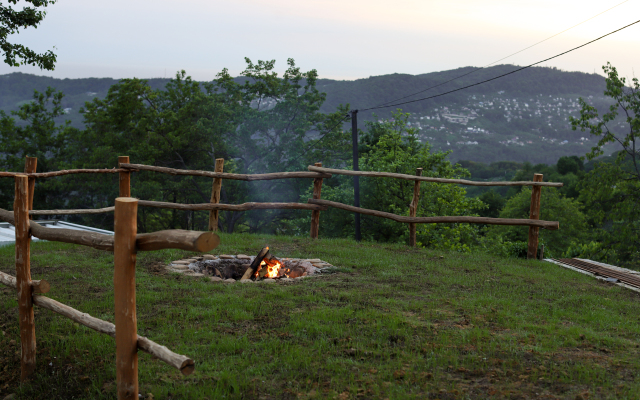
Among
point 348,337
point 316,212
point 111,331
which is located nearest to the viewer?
point 111,331

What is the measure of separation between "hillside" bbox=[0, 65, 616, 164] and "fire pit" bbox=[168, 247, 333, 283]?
4920cm

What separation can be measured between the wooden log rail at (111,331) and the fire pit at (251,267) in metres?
2.77

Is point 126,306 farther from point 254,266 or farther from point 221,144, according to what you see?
point 221,144

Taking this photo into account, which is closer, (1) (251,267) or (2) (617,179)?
(1) (251,267)

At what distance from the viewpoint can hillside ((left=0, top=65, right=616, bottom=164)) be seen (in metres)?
63.4

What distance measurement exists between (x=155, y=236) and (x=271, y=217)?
1001 inches

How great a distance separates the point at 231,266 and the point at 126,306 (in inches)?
176

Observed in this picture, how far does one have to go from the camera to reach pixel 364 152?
23859 mm

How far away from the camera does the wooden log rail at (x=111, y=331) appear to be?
2547 mm

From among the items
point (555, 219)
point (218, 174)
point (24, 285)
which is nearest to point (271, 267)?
point (218, 174)

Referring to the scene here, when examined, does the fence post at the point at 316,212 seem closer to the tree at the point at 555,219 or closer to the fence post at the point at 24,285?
the fence post at the point at 24,285

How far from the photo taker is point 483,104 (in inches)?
3765

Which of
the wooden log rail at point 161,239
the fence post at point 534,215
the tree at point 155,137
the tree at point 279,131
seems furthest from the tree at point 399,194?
the wooden log rail at point 161,239

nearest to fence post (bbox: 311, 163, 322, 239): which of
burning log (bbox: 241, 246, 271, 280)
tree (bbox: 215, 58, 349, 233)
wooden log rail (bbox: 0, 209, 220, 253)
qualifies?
burning log (bbox: 241, 246, 271, 280)
